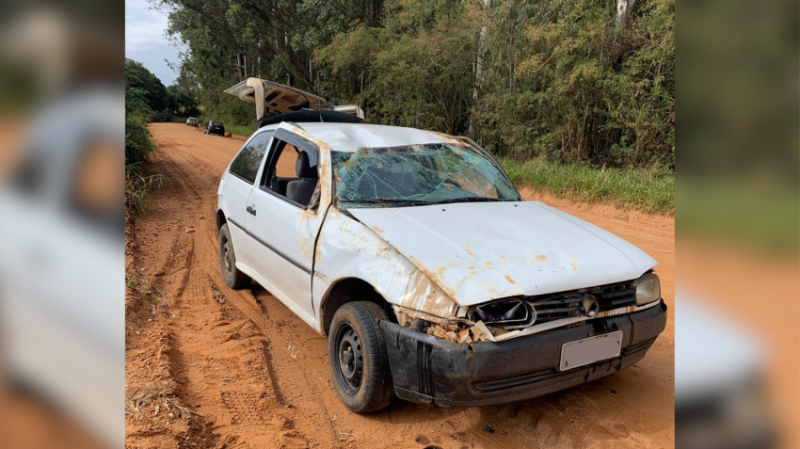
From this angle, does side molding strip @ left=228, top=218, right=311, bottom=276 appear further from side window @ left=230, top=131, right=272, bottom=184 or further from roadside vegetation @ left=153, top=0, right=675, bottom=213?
roadside vegetation @ left=153, top=0, right=675, bottom=213

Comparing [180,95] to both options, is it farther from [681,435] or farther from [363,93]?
[681,435]

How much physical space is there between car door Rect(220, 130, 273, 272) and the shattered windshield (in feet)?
4.06

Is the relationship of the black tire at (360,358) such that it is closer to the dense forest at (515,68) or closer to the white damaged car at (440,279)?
the white damaged car at (440,279)

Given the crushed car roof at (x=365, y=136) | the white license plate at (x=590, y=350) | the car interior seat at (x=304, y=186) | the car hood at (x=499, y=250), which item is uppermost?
the crushed car roof at (x=365, y=136)

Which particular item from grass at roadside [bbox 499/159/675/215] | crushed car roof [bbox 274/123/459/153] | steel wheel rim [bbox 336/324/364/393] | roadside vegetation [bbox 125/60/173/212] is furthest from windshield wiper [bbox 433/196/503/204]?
grass at roadside [bbox 499/159/675/215]

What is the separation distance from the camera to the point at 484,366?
7.84 feet

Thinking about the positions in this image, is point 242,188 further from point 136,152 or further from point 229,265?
point 136,152

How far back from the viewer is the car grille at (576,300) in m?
2.51

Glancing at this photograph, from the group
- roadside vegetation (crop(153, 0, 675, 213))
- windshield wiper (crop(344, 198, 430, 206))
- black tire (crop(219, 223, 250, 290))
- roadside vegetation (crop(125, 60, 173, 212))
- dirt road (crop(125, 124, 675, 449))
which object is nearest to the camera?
dirt road (crop(125, 124, 675, 449))

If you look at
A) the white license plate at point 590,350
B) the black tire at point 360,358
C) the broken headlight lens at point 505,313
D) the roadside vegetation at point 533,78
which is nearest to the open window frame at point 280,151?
the black tire at point 360,358

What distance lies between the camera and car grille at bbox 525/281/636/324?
2.51 metres

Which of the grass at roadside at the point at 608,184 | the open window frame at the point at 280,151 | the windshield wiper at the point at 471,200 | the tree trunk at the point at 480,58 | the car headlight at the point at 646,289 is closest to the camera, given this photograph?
the car headlight at the point at 646,289

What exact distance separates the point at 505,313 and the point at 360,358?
96 cm

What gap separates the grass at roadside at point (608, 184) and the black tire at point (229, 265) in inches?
271
